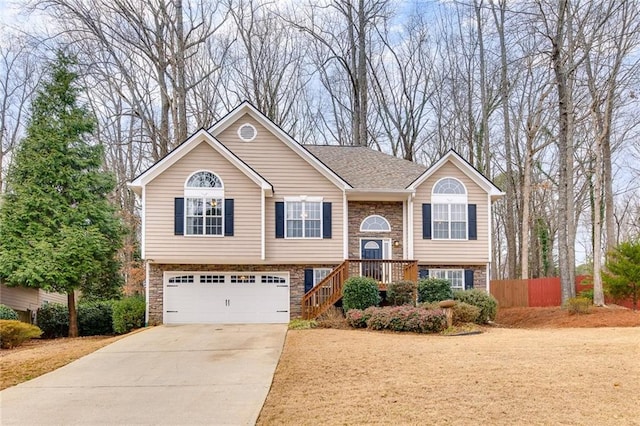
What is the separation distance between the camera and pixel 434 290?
59.0 feet

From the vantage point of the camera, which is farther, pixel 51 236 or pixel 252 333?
pixel 51 236

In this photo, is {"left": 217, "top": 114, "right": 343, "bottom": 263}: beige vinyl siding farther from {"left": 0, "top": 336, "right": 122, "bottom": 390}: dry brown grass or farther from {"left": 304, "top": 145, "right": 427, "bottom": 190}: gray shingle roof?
{"left": 0, "top": 336, "right": 122, "bottom": 390}: dry brown grass

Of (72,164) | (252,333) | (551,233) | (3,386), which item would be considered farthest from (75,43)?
(551,233)

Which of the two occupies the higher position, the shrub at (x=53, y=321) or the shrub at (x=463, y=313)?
the shrub at (x=463, y=313)

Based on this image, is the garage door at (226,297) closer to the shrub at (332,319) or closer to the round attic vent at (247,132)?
the shrub at (332,319)

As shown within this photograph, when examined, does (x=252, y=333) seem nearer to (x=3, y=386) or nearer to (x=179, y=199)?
(x=179, y=199)

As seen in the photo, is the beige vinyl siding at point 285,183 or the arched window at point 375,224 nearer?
the beige vinyl siding at point 285,183

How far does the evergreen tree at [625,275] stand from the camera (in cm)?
1856

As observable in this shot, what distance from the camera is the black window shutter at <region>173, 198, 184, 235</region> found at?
61.4 feet

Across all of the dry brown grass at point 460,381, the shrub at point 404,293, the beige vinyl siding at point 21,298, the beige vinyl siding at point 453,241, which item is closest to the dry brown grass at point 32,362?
the dry brown grass at point 460,381

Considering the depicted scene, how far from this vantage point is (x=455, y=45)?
32.8 m

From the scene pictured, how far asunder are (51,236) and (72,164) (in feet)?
8.93

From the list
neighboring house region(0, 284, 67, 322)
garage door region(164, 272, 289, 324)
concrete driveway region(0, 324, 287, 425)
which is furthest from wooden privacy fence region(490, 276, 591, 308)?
neighboring house region(0, 284, 67, 322)

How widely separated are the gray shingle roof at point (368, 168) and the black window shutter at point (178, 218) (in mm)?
5890
